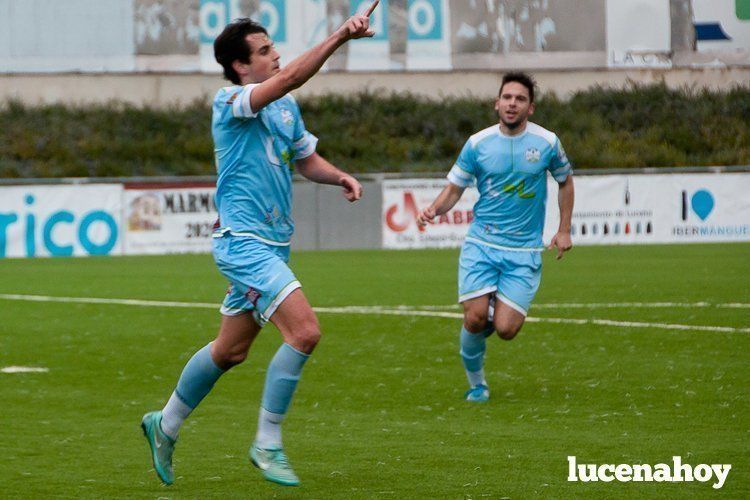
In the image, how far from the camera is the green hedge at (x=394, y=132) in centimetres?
3978

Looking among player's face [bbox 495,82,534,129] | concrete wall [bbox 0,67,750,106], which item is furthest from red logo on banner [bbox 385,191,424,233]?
player's face [bbox 495,82,534,129]

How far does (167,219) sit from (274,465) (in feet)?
76.3

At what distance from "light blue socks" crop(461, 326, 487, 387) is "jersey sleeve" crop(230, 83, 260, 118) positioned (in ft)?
11.3

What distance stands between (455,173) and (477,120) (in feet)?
109

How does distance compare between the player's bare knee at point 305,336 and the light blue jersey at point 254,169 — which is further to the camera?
the light blue jersey at point 254,169

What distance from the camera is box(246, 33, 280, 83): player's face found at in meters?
7.04

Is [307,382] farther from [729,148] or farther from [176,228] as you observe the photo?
[729,148]

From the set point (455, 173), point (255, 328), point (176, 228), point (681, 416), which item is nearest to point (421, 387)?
point (455, 173)

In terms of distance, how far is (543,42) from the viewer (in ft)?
143

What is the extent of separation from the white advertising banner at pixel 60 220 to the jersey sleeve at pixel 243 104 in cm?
2208

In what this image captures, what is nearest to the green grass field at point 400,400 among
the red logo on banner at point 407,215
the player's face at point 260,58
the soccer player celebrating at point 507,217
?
the soccer player celebrating at point 507,217

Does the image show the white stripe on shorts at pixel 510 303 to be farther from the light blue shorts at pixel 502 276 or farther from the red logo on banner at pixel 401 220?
the red logo on banner at pixel 401 220

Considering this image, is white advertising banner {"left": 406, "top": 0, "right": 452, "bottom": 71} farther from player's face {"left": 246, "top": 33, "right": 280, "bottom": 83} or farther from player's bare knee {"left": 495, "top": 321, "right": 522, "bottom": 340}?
player's face {"left": 246, "top": 33, "right": 280, "bottom": 83}

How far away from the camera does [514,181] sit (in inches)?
395
